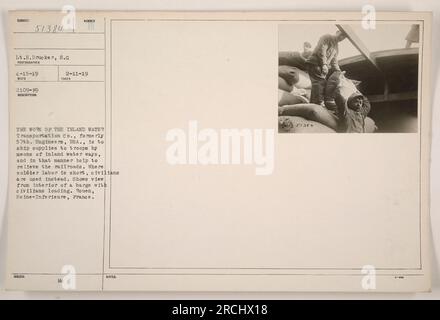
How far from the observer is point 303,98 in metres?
0.93

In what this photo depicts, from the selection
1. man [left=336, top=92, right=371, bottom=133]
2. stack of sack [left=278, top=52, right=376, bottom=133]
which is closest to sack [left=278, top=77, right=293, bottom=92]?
stack of sack [left=278, top=52, right=376, bottom=133]

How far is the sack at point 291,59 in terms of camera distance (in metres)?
0.92

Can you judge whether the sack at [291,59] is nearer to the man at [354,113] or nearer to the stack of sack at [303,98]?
the stack of sack at [303,98]

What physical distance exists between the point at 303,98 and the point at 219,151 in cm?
22

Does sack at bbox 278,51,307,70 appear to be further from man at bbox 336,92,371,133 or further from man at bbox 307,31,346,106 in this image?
man at bbox 336,92,371,133

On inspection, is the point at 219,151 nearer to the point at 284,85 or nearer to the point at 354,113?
the point at 284,85

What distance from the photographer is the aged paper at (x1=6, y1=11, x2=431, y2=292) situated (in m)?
0.92

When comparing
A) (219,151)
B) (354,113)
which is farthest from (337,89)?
(219,151)

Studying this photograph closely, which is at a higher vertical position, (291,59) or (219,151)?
(291,59)

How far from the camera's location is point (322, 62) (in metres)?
0.93

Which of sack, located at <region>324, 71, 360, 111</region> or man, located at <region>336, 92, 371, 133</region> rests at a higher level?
sack, located at <region>324, 71, 360, 111</region>

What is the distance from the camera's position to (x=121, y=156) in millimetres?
930

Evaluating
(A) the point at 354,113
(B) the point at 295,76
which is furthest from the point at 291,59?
(A) the point at 354,113
